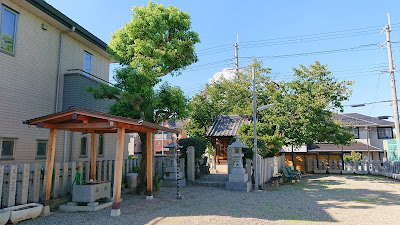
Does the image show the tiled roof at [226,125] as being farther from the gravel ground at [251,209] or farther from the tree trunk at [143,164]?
the tree trunk at [143,164]

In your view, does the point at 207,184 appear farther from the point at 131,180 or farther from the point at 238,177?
the point at 131,180

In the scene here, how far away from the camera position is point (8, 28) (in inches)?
383

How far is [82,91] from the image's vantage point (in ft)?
39.2

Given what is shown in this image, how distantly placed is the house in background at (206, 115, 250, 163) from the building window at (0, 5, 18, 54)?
1487 centimetres

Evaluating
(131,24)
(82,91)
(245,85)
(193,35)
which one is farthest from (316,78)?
(82,91)

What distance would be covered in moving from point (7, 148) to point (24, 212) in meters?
4.06

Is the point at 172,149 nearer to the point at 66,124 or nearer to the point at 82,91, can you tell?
the point at 82,91

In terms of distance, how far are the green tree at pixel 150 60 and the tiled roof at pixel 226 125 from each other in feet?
35.1

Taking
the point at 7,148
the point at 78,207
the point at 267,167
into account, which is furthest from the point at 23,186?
the point at 267,167

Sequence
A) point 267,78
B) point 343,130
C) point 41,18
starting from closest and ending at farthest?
point 41,18 → point 343,130 → point 267,78

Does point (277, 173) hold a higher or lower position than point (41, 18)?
lower

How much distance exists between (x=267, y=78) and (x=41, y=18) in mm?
18562

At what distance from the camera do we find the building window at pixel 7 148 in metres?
9.32

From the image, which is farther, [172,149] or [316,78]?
[316,78]
